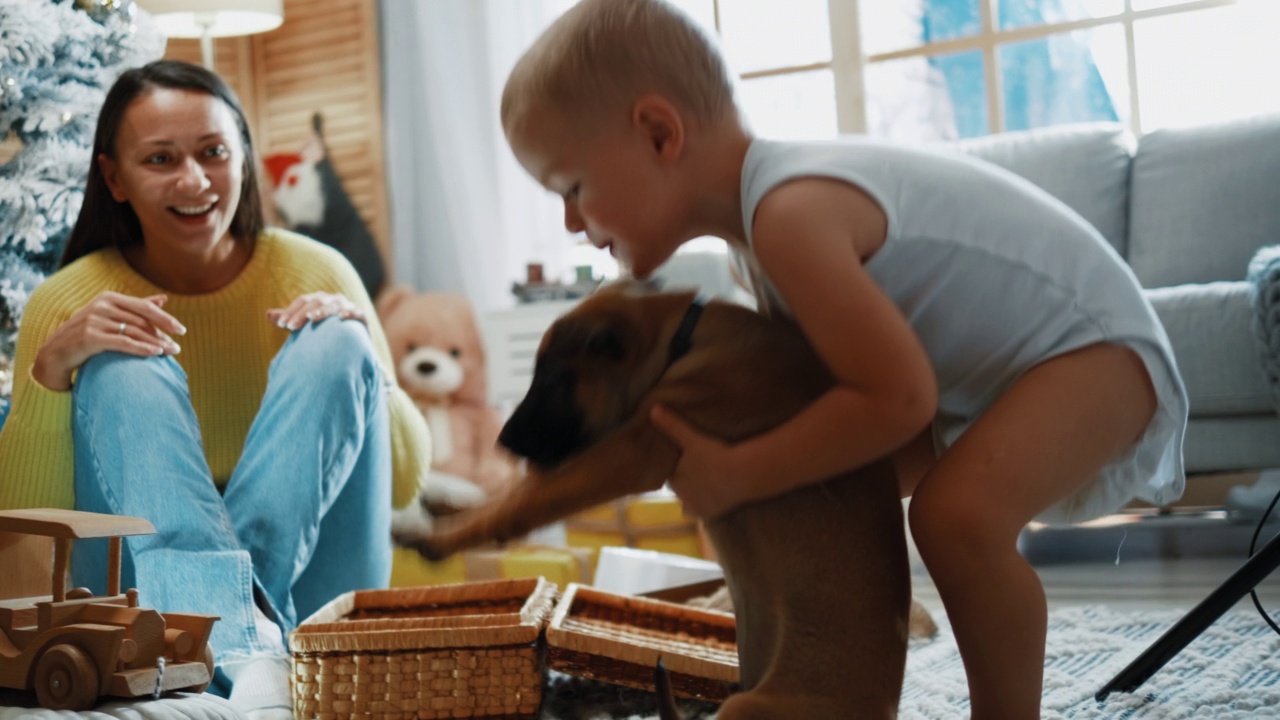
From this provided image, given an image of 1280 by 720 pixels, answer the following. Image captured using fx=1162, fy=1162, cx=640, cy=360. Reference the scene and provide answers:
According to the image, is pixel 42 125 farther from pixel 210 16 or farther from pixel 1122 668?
pixel 1122 668

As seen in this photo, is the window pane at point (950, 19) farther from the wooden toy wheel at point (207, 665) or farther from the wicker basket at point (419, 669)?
the wooden toy wheel at point (207, 665)

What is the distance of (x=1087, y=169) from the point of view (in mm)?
3174

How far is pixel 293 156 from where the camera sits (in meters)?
3.99

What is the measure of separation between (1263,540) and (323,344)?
204cm

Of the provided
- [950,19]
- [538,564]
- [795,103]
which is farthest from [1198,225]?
[538,564]

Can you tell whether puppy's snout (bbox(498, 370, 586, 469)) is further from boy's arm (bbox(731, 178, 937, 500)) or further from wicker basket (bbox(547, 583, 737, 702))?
wicker basket (bbox(547, 583, 737, 702))

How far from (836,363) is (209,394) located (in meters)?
1.24

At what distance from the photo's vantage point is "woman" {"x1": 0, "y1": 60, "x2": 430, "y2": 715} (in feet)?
4.65

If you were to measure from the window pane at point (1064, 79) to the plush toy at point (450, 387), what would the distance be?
6.27 ft

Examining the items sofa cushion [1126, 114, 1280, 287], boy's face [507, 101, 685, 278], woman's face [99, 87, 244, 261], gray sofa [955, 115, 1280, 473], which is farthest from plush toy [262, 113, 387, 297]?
boy's face [507, 101, 685, 278]

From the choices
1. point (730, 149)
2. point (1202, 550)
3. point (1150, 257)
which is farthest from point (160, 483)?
point (1150, 257)

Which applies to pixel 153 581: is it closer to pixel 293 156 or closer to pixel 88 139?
pixel 88 139

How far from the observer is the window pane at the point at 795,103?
404 cm

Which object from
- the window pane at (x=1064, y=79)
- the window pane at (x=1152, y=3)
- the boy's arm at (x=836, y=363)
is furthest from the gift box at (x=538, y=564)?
the window pane at (x=1152, y=3)
